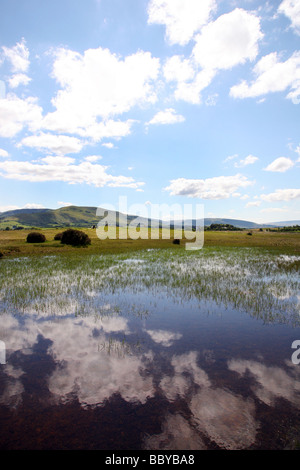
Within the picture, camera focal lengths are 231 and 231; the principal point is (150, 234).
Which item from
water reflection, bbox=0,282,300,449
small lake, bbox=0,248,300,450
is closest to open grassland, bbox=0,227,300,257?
small lake, bbox=0,248,300,450

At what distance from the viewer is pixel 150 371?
21.6 ft

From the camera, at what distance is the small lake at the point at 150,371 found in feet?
15.0

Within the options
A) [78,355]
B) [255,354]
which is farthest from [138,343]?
[255,354]

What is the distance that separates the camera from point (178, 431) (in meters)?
4.62

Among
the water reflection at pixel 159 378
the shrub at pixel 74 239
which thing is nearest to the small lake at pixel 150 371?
the water reflection at pixel 159 378

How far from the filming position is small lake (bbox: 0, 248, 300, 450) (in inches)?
179

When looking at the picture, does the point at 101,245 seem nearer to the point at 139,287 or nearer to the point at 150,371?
the point at 139,287

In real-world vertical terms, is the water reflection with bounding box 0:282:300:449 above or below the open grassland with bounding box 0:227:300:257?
below

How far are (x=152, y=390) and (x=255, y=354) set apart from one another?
149 inches

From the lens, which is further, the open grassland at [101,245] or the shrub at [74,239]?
the shrub at [74,239]

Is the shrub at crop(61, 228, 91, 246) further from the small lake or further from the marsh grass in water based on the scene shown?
the small lake

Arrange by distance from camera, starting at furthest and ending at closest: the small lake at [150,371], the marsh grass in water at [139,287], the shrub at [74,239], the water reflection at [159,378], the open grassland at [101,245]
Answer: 1. the shrub at [74,239]
2. the open grassland at [101,245]
3. the marsh grass in water at [139,287]
4. the water reflection at [159,378]
5. the small lake at [150,371]

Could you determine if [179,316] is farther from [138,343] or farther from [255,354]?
[255,354]

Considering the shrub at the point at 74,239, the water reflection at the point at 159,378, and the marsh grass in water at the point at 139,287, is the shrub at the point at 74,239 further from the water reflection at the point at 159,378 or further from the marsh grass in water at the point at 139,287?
the water reflection at the point at 159,378
